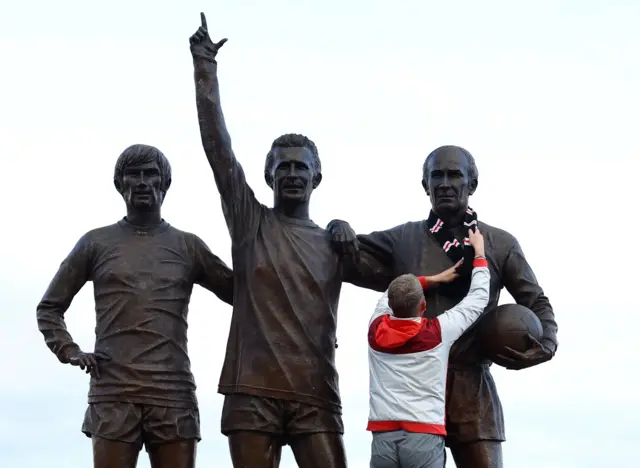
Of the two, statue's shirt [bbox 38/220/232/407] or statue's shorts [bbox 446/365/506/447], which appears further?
statue's shirt [bbox 38/220/232/407]

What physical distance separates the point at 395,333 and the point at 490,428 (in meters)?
1.34

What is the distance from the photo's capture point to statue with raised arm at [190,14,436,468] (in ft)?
35.2

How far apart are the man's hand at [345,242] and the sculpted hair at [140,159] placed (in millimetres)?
1470

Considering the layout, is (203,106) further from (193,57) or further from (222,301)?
(222,301)

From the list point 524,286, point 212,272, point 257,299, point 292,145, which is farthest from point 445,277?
point 212,272

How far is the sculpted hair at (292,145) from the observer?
37.5 feet

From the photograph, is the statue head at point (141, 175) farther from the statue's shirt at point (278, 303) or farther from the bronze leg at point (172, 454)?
the bronze leg at point (172, 454)

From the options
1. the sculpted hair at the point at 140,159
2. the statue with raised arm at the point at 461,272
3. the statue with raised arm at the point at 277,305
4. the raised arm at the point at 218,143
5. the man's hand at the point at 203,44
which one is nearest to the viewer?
the statue with raised arm at the point at 277,305

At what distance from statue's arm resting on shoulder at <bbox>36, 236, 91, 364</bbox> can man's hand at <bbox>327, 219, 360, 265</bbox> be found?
201 cm

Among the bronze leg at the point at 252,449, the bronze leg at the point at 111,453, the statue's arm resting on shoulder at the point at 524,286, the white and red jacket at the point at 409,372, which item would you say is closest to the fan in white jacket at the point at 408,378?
the white and red jacket at the point at 409,372

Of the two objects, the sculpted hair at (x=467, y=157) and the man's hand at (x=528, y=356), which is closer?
the man's hand at (x=528, y=356)

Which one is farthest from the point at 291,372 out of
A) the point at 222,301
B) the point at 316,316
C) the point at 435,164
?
the point at 435,164

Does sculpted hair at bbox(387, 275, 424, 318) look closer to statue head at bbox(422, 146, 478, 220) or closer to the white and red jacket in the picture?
the white and red jacket

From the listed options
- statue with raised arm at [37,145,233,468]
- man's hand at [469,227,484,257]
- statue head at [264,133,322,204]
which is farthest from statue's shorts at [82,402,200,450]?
man's hand at [469,227,484,257]
